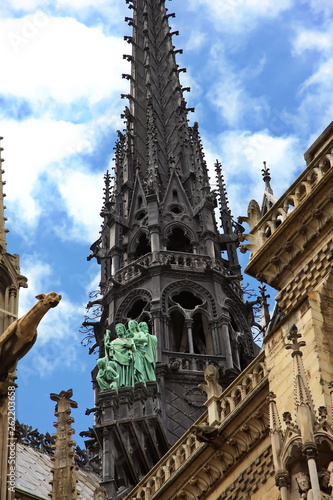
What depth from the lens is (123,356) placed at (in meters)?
40.5

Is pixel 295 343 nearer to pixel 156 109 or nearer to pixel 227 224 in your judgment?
pixel 227 224

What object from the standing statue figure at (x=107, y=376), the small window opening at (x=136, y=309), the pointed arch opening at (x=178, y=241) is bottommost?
the standing statue figure at (x=107, y=376)

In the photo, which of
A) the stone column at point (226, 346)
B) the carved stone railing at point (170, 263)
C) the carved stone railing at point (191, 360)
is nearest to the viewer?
the carved stone railing at point (191, 360)

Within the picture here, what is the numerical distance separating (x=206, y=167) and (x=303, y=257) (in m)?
36.7

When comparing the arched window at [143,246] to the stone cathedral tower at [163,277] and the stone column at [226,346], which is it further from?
the stone column at [226,346]

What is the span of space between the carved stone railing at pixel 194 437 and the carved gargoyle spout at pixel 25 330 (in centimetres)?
385

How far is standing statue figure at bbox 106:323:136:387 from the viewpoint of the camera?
130 feet

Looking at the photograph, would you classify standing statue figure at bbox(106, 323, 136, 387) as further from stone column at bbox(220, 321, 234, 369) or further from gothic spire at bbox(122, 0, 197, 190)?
gothic spire at bbox(122, 0, 197, 190)

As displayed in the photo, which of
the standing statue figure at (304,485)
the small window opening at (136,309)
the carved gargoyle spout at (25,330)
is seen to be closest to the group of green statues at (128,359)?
the small window opening at (136,309)

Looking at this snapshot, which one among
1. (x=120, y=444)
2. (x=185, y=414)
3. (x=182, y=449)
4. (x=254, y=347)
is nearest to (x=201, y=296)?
(x=254, y=347)

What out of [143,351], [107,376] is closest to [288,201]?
[107,376]

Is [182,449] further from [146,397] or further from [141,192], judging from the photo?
[141,192]

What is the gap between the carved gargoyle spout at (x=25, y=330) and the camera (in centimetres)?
1689

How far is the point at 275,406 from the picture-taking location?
16.1 m
